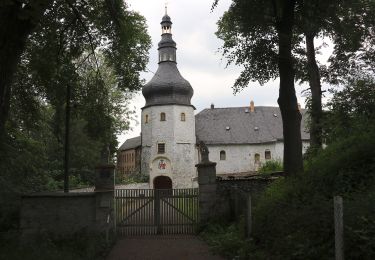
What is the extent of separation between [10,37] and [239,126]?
137 ft

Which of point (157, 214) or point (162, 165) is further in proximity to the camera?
point (162, 165)

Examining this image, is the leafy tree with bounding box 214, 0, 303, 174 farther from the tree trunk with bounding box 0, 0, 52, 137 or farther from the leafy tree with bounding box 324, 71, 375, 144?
the tree trunk with bounding box 0, 0, 52, 137

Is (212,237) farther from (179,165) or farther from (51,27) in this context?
(179,165)

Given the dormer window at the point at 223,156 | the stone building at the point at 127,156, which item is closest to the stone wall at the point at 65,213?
the dormer window at the point at 223,156

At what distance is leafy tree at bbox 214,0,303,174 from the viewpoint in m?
11.7

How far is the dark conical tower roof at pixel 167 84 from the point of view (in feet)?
134

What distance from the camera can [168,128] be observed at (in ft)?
134

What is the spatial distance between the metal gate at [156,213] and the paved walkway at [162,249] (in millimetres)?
811

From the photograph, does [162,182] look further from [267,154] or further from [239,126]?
[267,154]

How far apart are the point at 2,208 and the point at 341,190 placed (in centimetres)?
897

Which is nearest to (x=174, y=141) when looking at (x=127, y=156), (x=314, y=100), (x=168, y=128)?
(x=168, y=128)

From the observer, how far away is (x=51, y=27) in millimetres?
11586

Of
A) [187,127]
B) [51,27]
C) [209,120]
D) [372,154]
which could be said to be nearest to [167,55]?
[187,127]

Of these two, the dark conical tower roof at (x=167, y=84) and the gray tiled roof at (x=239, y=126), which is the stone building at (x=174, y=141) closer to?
the dark conical tower roof at (x=167, y=84)
